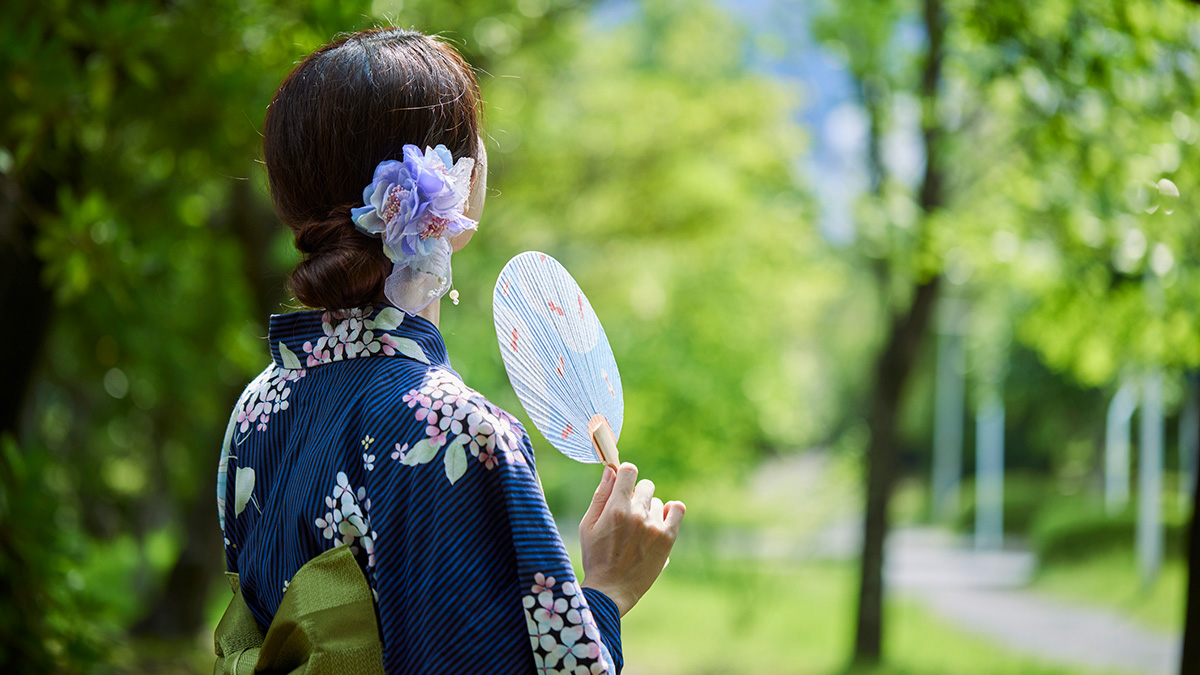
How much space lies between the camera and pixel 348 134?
122 cm

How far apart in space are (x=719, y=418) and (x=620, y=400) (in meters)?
10.7

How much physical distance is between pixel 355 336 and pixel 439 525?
0.27 meters

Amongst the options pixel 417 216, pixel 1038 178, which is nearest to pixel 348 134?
pixel 417 216

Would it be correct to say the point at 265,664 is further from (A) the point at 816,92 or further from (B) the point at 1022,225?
(A) the point at 816,92

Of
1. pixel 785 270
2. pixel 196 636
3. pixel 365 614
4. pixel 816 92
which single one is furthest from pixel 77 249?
pixel 816 92

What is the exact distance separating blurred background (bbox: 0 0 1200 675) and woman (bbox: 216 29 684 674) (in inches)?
9.6

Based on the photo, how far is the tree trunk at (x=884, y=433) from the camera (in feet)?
23.7

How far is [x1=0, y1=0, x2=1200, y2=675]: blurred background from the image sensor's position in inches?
128

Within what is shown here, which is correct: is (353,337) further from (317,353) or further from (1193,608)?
(1193,608)

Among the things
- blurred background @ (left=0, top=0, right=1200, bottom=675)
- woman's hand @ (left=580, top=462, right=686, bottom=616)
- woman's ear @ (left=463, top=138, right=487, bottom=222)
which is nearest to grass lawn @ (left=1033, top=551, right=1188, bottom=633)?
blurred background @ (left=0, top=0, right=1200, bottom=675)

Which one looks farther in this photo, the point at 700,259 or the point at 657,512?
the point at 700,259

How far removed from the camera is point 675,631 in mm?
10211

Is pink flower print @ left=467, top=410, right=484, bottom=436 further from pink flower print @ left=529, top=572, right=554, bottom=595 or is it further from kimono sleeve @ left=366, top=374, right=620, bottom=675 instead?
pink flower print @ left=529, top=572, right=554, bottom=595

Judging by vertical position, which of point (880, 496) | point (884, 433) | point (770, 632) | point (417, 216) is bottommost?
point (770, 632)
